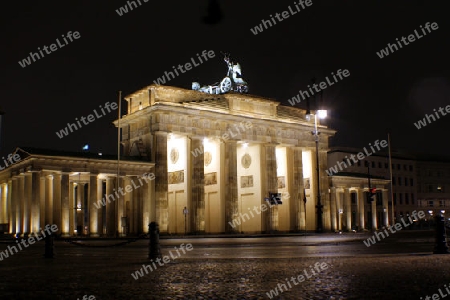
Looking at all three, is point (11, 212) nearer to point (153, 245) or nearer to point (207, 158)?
point (207, 158)

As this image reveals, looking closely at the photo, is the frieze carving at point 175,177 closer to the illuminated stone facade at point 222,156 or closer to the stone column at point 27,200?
the illuminated stone facade at point 222,156

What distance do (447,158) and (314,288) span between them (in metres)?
124

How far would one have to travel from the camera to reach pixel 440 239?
58.3 ft

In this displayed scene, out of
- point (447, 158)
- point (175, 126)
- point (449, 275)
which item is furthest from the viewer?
point (447, 158)

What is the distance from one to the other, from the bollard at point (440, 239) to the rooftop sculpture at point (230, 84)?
4768 cm

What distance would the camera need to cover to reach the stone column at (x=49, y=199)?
50.1 metres

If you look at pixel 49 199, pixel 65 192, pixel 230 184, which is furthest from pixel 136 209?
pixel 230 184

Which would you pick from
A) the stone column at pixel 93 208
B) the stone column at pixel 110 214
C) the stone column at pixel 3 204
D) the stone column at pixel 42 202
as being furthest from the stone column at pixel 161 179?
the stone column at pixel 3 204

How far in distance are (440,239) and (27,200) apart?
131 feet

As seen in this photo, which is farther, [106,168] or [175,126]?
[175,126]

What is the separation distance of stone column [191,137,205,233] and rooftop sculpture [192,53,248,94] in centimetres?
974

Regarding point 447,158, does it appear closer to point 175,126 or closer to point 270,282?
point 175,126

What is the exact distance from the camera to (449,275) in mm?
10711

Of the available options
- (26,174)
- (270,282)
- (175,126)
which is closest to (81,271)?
(270,282)
